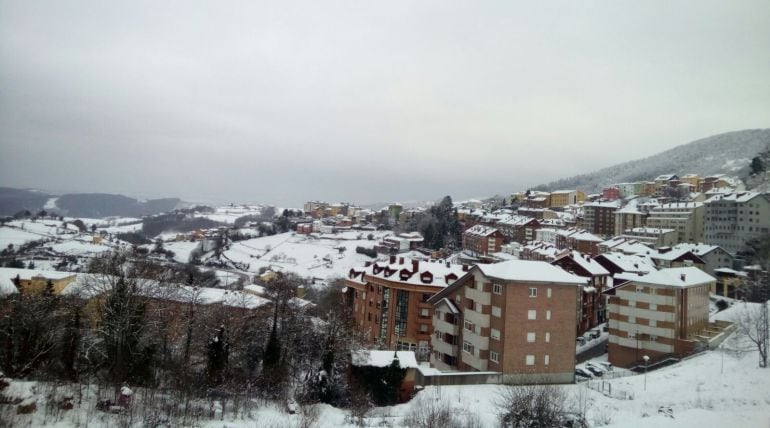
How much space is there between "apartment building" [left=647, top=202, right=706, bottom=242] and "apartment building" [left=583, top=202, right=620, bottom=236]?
12.5 m

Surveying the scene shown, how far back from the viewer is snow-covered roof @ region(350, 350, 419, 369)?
1630 centimetres

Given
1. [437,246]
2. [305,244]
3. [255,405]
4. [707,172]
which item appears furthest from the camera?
[707,172]

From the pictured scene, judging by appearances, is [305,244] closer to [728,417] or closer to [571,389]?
[571,389]

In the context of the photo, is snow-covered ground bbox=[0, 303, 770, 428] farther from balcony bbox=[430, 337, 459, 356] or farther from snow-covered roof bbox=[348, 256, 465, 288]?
snow-covered roof bbox=[348, 256, 465, 288]

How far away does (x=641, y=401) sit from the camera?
15.9 meters

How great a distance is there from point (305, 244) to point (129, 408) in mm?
85635

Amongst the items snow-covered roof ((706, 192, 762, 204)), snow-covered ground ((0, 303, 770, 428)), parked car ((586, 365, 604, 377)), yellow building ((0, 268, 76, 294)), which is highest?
snow-covered roof ((706, 192, 762, 204))

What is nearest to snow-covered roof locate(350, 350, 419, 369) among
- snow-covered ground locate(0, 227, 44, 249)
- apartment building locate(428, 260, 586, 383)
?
apartment building locate(428, 260, 586, 383)

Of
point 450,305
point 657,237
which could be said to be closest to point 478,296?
point 450,305

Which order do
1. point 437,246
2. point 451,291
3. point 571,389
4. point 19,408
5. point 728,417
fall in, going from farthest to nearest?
point 437,246, point 451,291, point 571,389, point 728,417, point 19,408

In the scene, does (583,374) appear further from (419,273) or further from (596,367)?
(419,273)

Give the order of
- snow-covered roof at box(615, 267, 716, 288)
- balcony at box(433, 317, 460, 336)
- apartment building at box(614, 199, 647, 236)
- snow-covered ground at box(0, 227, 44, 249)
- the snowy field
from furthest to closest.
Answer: snow-covered ground at box(0, 227, 44, 249) < the snowy field < apartment building at box(614, 199, 647, 236) < snow-covered roof at box(615, 267, 716, 288) < balcony at box(433, 317, 460, 336)

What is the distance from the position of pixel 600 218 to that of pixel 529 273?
64.5 meters

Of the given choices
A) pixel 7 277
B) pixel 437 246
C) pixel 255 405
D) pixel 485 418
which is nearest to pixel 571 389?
pixel 485 418
